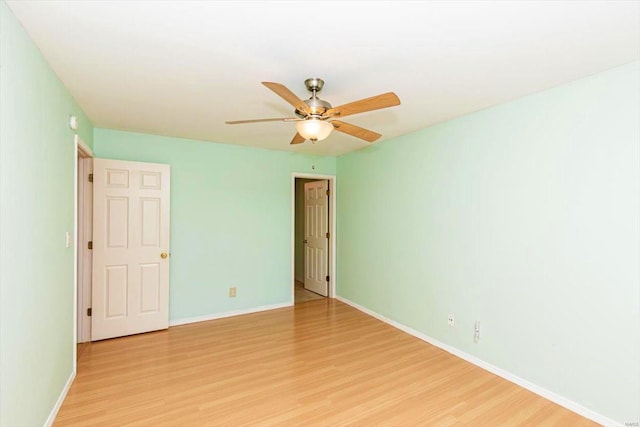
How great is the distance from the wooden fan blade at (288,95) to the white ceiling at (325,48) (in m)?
0.27

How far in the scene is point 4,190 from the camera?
1.46 meters

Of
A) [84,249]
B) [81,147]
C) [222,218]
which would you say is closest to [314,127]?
[81,147]

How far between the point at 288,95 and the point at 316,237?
3796 mm

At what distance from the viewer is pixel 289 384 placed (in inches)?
101

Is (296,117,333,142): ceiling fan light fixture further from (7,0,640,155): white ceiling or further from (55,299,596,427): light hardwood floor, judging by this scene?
(55,299,596,427): light hardwood floor

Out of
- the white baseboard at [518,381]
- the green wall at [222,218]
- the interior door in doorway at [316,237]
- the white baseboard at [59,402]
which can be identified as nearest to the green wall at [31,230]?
the white baseboard at [59,402]

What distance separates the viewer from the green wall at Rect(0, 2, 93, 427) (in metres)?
1.49

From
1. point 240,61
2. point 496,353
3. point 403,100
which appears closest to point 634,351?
point 496,353

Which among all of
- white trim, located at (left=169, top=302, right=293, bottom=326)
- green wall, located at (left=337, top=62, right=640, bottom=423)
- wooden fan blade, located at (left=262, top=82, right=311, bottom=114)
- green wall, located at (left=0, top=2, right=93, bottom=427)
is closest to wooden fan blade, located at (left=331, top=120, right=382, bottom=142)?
wooden fan blade, located at (left=262, top=82, right=311, bottom=114)

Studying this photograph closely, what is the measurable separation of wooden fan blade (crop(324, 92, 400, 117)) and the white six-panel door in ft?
8.54

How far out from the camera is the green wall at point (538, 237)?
2.07m

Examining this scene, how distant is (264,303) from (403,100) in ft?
11.0

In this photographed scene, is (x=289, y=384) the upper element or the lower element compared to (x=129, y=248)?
lower

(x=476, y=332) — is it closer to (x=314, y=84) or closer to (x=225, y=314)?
(x=314, y=84)
